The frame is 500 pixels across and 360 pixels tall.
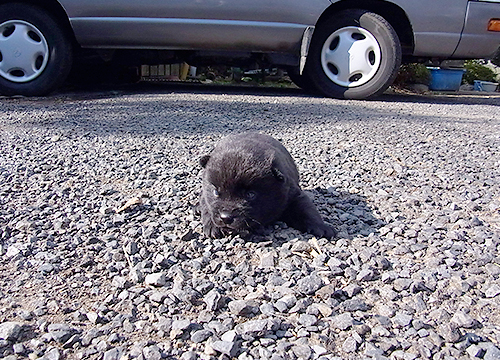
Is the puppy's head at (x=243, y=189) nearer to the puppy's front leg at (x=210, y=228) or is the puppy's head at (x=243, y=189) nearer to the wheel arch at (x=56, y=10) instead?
the puppy's front leg at (x=210, y=228)

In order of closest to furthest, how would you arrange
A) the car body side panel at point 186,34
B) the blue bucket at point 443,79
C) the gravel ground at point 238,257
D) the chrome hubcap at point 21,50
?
the gravel ground at point 238,257 → the chrome hubcap at point 21,50 → the car body side panel at point 186,34 → the blue bucket at point 443,79

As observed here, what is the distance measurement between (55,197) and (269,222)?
145cm

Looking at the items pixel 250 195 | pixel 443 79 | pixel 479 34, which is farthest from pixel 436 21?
pixel 443 79

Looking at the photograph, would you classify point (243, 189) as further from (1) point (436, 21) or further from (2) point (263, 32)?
(1) point (436, 21)

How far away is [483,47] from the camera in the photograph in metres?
6.55

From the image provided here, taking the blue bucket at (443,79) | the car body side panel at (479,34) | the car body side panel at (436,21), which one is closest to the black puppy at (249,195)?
the car body side panel at (436,21)

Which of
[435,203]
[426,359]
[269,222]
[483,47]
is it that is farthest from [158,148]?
[483,47]

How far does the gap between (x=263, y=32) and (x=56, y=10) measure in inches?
115

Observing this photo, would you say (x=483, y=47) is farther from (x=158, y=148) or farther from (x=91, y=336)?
(x=91, y=336)

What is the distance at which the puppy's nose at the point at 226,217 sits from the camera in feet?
7.95

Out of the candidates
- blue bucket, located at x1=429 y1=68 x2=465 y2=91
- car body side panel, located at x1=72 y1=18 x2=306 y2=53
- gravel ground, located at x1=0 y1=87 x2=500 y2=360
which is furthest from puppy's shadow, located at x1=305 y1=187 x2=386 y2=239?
blue bucket, located at x1=429 y1=68 x2=465 y2=91

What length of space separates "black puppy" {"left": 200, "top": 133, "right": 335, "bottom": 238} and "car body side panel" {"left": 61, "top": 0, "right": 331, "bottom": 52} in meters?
4.09

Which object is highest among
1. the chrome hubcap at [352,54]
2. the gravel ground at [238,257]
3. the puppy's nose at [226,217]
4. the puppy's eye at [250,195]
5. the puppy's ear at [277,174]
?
the chrome hubcap at [352,54]

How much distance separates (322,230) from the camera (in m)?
2.56
